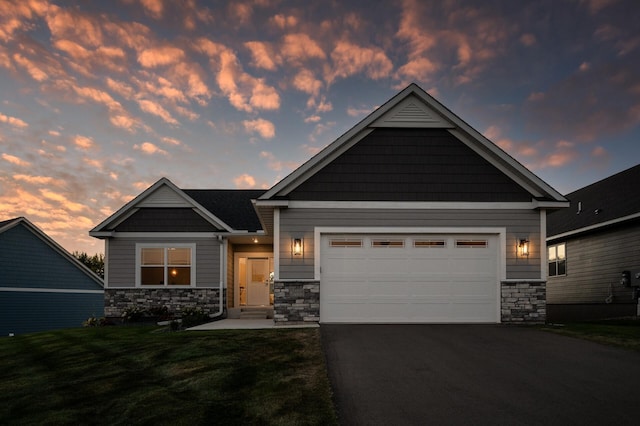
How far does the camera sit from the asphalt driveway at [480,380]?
4734 mm

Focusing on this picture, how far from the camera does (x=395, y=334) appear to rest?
9766mm

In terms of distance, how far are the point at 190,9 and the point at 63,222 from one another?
2065 centimetres

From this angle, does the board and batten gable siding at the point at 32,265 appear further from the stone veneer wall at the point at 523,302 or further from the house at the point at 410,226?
the stone veneer wall at the point at 523,302

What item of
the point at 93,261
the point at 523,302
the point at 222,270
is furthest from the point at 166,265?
the point at 93,261

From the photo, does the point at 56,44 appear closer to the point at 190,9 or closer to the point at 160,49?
the point at 160,49

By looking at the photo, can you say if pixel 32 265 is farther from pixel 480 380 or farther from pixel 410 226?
pixel 480 380

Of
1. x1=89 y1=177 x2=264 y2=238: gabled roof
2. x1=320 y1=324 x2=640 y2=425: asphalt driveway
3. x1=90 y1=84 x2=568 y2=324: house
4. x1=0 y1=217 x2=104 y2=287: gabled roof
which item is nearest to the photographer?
x1=320 y1=324 x2=640 y2=425: asphalt driveway

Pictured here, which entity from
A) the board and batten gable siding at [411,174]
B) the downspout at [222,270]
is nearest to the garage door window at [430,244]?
the board and batten gable siding at [411,174]

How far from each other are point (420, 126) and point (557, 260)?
12.8m

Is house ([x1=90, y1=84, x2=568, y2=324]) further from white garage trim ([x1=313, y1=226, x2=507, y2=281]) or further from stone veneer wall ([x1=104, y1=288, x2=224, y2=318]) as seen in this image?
stone veneer wall ([x1=104, y1=288, x2=224, y2=318])

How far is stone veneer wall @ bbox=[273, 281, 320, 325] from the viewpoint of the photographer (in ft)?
38.0

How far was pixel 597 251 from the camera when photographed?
17594 millimetres

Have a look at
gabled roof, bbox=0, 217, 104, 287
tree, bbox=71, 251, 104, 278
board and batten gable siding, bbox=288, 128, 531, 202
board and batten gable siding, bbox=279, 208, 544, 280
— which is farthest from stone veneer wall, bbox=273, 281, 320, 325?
tree, bbox=71, 251, 104, 278

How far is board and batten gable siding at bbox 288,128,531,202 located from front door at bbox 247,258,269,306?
7.36 m
